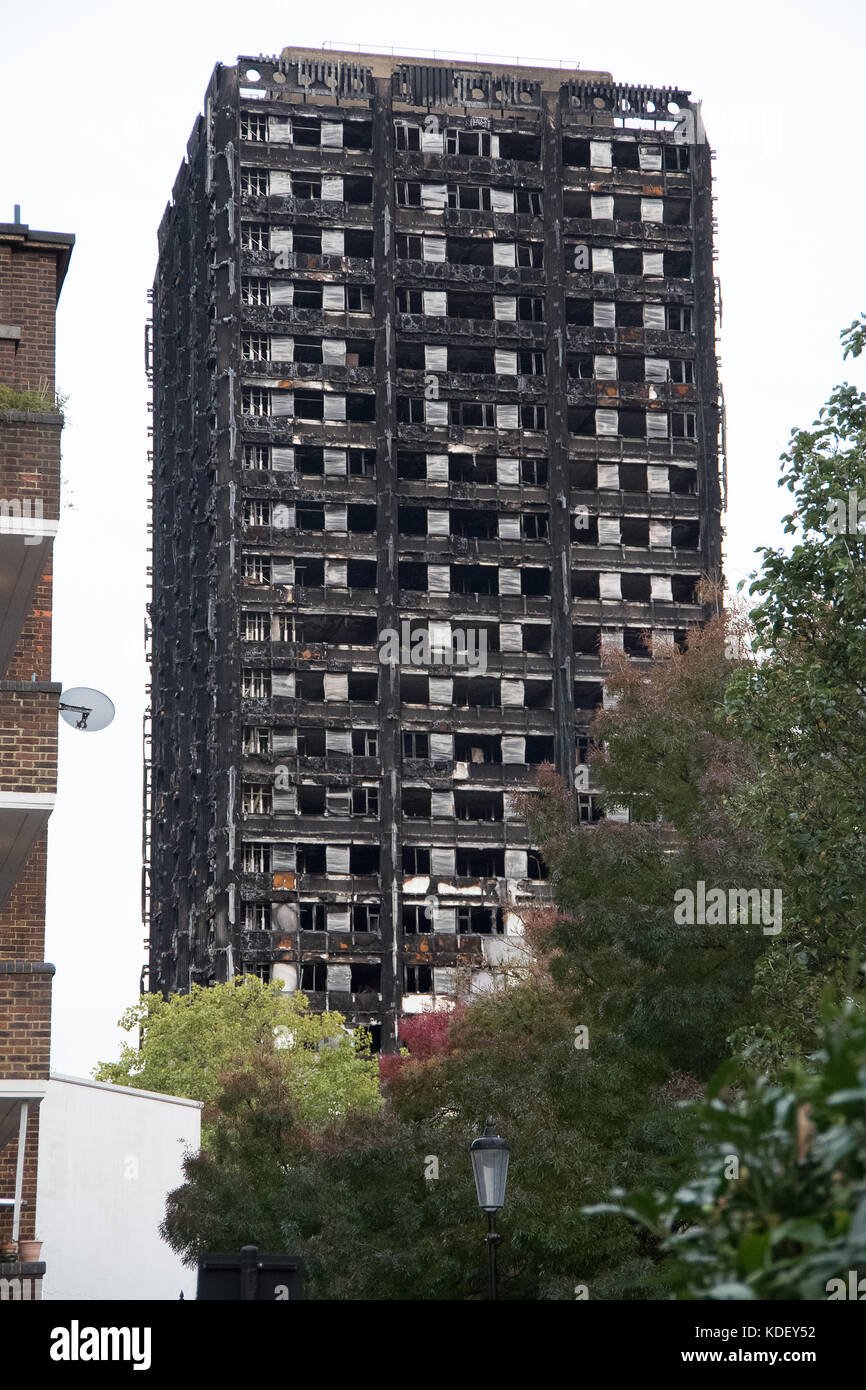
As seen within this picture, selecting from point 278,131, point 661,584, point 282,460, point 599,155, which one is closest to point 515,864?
point 661,584

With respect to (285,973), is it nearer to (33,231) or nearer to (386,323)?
(386,323)

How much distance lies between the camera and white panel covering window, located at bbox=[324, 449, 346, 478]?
95.1 metres

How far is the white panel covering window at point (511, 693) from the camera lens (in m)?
95.6

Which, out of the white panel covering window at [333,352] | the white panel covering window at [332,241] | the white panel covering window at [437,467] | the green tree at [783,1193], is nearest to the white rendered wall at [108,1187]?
the green tree at [783,1193]

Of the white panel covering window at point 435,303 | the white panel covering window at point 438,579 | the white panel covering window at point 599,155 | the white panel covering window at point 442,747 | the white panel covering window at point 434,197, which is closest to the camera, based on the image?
the white panel covering window at point 442,747

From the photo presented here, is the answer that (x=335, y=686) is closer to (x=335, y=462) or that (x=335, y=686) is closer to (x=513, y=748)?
(x=513, y=748)

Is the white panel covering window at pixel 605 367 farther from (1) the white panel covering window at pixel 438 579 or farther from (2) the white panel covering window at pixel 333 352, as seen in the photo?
(1) the white panel covering window at pixel 438 579

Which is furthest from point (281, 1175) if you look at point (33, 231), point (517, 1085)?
point (33, 231)

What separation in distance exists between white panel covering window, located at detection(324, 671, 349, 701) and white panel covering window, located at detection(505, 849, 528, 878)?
1092 centimetres

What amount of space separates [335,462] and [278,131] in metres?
17.6

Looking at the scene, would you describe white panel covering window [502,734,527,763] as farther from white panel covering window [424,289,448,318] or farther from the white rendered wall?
the white rendered wall

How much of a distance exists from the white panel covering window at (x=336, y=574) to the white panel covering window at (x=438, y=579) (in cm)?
413

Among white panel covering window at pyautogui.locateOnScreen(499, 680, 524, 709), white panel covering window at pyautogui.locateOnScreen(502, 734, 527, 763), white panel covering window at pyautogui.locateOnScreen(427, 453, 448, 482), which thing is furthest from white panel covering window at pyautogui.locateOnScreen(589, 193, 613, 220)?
white panel covering window at pyautogui.locateOnScreen(502, 734, 527, 763)

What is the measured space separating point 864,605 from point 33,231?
1307 centimetres
